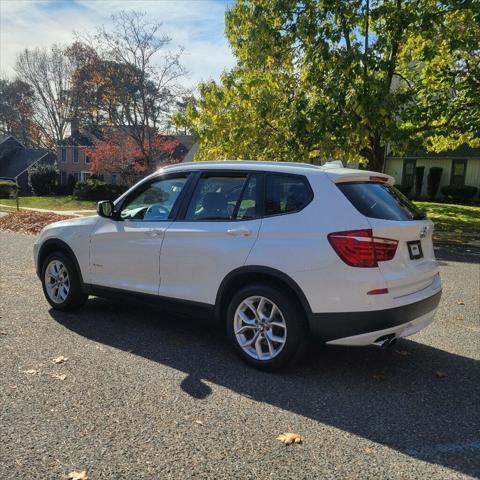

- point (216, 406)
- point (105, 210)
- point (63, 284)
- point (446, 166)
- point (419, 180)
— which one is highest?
point (446, 166)

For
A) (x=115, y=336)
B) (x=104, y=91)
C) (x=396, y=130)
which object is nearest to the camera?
(x=115, y=336)

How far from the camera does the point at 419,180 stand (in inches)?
1246

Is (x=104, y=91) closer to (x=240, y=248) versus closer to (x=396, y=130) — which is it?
(x=396, y=130)

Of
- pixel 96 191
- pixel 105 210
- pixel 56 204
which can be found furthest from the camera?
pixel 96 191

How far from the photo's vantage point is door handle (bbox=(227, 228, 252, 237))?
4.26m

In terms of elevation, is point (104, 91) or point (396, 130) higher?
point (104, 91)

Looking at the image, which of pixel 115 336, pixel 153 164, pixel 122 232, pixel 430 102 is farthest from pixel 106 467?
pixel 153 164

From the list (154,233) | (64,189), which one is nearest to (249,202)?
(154,233)

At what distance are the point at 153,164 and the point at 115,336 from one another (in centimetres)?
3233

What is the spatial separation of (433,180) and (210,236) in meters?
29.2

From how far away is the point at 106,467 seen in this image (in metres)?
2.84

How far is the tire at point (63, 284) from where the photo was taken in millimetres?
5734

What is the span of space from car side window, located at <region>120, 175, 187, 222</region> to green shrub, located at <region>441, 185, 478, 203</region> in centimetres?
2704

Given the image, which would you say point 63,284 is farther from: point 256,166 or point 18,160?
point 18,160
